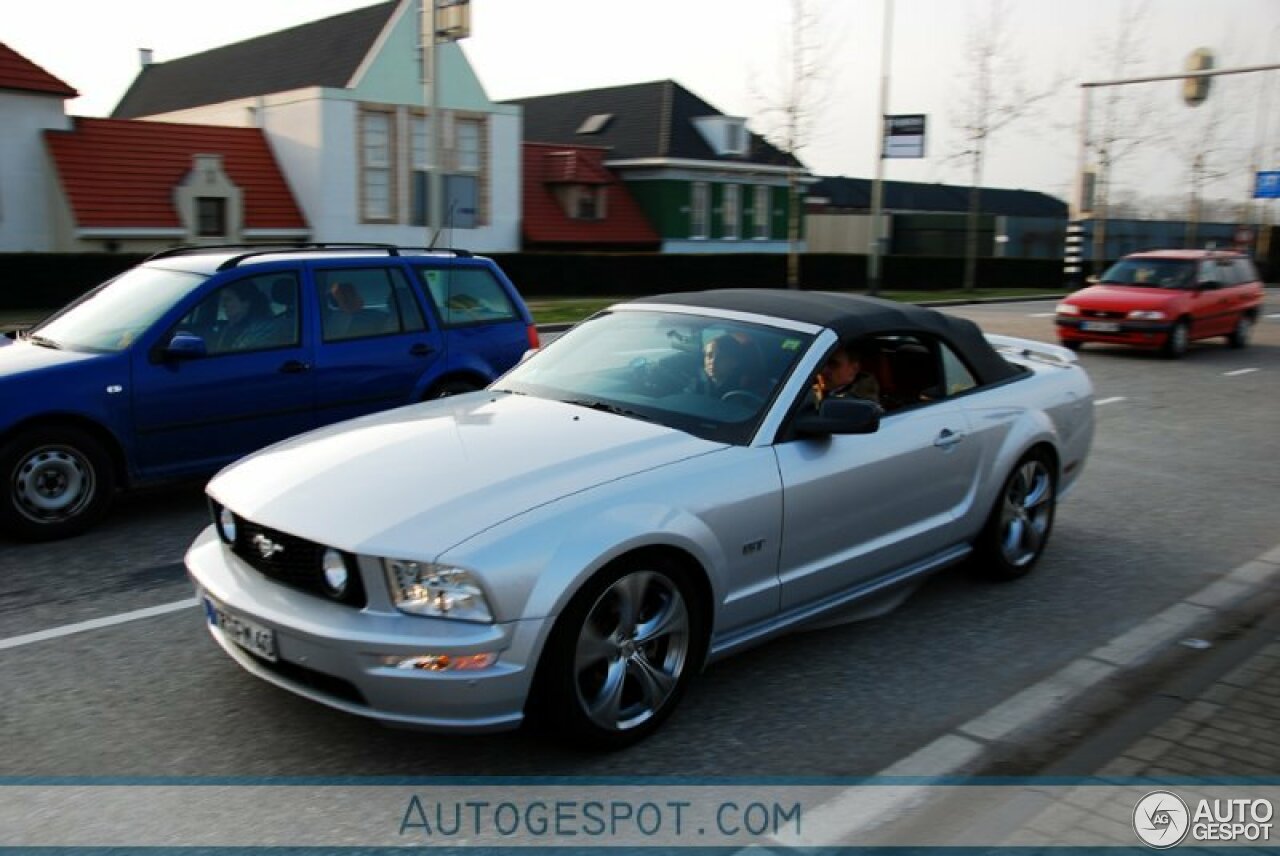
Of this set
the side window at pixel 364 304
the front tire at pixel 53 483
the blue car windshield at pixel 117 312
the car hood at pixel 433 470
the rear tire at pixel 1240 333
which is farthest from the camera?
the rear tire at pixel 1240 333

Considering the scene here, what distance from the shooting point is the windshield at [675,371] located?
4.66 meters

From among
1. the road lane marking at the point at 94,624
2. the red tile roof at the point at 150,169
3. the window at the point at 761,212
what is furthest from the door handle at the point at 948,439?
the window at the point at 761,212

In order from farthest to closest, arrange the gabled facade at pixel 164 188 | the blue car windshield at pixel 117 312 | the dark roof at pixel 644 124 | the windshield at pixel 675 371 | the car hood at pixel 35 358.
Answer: the dark roof at pixel 644 124 → the gabled facade at pixel 164 188 → the blue car windshield at pixel 117 312 → the car hood at pixel 35 358 → the windshield at pixel 675 371

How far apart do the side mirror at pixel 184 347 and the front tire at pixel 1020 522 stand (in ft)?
15.0

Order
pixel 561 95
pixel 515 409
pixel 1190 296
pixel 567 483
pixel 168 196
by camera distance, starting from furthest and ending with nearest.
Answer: pixel 561 95 → pixel 168 196 → pixel 1190 296 → pixel 515 409 → pixel 567 483

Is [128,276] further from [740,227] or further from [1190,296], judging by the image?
[740,227]

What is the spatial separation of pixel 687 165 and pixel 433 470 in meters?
39.0

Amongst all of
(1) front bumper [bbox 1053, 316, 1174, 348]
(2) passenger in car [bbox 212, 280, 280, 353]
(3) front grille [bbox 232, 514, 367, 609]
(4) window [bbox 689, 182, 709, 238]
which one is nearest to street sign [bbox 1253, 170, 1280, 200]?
(4) window [bbox 689, 182, 709, 238]

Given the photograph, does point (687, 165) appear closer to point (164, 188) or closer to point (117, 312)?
point (164, 188)

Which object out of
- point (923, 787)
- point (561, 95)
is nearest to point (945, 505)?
point (923, 787)

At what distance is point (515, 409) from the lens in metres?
4.88

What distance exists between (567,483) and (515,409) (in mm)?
1032

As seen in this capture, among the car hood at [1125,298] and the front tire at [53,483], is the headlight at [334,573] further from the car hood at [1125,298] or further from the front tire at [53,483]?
the car hood at [1125,298]

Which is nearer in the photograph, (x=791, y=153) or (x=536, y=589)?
(x=536, y=589)
